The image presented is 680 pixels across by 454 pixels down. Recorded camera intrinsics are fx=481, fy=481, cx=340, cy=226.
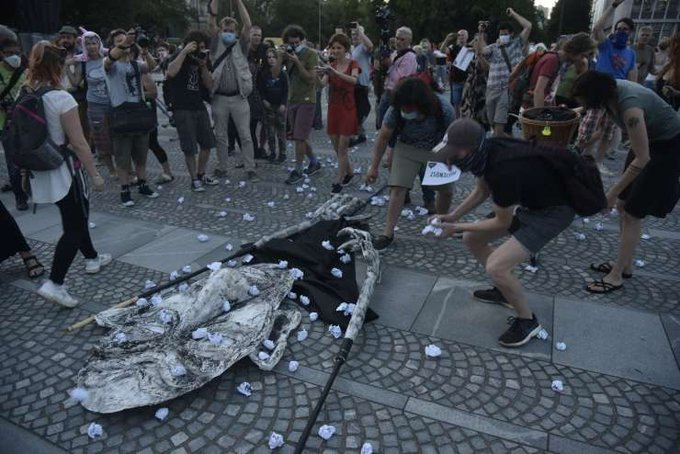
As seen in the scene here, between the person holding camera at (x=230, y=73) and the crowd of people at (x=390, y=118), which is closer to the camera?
the crowd of people at (x=390, y=118)

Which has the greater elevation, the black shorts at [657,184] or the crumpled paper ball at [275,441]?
the black shorts at [657,184]

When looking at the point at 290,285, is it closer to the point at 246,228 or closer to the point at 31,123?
the point at 246,228

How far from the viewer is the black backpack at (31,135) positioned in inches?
141

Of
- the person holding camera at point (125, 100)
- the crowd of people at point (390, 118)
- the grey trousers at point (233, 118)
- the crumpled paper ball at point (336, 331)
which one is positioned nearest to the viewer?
the crowd of people at point (390, 118)

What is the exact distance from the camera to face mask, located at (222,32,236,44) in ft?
21.6

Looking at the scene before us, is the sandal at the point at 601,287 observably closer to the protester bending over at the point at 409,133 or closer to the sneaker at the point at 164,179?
the protester bending over at the point at 409,133

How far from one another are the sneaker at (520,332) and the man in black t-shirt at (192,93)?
496 centimetres

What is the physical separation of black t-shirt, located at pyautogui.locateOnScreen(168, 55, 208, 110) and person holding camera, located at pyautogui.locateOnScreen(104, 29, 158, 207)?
399 mm

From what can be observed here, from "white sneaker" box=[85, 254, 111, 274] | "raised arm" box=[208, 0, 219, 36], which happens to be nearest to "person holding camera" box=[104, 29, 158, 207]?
"raised arm" box=[208, 0, 219, 36]

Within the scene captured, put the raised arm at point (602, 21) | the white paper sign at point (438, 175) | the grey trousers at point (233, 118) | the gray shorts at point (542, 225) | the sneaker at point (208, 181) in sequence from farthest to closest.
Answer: the sneaker at point (208, 181), the grey trousers at point (233, 118), the raised arm at point (602, 21), the white paper sign at point (438, 175), the gray shorts at point (542, 225)

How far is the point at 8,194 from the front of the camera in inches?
278

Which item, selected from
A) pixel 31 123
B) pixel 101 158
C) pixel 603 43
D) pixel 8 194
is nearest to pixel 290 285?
pixel 31 123

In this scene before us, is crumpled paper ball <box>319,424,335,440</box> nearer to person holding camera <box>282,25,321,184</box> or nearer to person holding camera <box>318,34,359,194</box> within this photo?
→ person holding camera <box>318,34,359,194</box>

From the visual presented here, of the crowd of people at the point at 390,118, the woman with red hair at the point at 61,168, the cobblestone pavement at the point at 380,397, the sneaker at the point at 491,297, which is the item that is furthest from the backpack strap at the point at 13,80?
the sneaker at the point at 491,297
